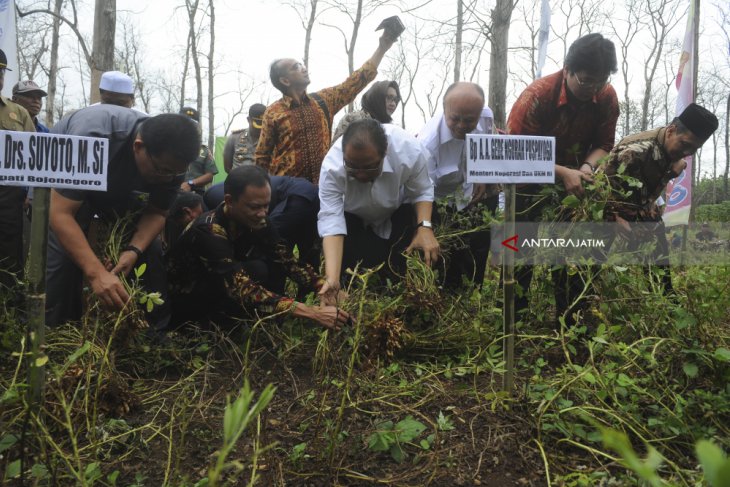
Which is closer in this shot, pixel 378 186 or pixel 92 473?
pixel 92 473

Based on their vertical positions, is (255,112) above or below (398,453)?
above

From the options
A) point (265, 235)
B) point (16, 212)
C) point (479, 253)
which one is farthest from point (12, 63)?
point (479, 253)

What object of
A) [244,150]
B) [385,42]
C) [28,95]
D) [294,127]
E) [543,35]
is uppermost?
[543,35]

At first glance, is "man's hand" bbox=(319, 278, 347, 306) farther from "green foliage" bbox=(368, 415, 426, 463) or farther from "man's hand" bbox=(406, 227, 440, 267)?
"green foliage" bbox=(368, 415, 426, 463)

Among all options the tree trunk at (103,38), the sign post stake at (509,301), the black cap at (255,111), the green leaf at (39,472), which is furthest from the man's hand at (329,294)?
the tree trunk at (103,38)

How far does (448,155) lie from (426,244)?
0.65 m

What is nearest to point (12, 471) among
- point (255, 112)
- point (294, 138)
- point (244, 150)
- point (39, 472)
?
point (39, 472)

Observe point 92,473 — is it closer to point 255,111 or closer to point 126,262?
point 126,262

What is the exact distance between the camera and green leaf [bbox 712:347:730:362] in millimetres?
1805

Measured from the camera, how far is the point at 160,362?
2455 millimetres

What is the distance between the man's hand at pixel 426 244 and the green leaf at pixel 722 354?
1205 mm

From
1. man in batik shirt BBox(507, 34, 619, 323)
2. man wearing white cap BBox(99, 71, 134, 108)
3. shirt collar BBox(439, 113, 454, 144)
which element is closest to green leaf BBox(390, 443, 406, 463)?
man in batik shirt BBox(507, 34, 619, 323)

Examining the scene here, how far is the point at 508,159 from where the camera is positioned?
201cm

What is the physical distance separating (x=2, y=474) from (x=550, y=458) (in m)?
1.57
